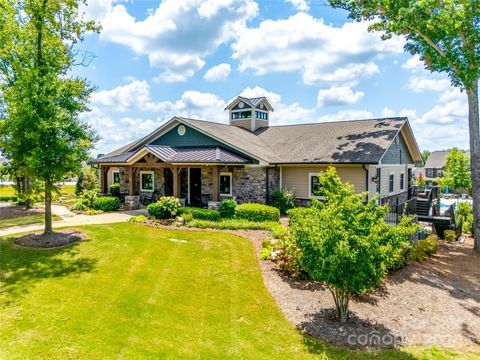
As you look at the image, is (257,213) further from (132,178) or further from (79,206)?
(79,206)

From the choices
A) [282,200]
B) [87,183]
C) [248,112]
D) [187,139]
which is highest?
[248,112]

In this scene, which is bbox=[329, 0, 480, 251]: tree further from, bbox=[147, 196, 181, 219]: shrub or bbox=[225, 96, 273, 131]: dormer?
bbox=[147, 196, 181, 219]: shrub

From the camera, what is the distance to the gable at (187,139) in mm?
19953

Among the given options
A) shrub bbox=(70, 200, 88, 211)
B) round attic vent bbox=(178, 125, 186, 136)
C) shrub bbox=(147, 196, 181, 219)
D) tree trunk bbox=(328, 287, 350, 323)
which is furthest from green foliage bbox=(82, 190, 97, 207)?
tree trunk bbox=(328, 287, 350, 323)

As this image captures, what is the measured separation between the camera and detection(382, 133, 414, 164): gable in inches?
764

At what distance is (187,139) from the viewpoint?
20938 mm

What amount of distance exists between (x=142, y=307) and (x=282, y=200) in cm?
1238

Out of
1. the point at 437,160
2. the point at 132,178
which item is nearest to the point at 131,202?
the point at 132,178

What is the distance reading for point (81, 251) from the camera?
10.9 meters

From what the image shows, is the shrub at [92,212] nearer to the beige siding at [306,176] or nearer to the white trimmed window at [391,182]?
the beige siding at [306,176]

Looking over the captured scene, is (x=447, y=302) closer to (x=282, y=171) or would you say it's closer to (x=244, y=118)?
(x=282, y=171)

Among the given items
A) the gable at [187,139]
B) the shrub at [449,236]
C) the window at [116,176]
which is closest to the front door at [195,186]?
the gable at [187,139]

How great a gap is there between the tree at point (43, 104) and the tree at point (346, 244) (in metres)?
8.41

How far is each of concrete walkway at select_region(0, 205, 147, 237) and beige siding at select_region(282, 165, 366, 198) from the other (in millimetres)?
8355
